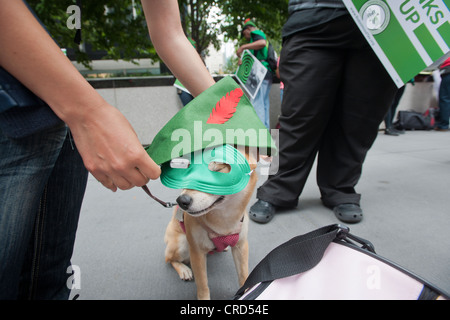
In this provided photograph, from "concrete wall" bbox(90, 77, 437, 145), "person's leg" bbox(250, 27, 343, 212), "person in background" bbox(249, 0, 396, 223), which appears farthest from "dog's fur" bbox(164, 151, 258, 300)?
"concrete wall" bbox(90, 77, 437, 145)

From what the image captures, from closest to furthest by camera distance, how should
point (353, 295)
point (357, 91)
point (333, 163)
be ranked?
point (353, 295) < point (357, 91) < point (333, 163)

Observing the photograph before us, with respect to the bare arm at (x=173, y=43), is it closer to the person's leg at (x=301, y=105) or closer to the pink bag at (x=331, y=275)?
the pink bag at (x=331, y=275)

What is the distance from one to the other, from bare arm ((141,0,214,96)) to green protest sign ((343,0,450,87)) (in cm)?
87

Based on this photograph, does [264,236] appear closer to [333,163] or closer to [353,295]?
[333,163]

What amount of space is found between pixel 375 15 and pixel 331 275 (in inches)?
45.9

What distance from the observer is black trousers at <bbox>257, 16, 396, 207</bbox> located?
1.45 m

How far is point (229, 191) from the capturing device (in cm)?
63

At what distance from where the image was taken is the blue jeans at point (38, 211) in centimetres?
55

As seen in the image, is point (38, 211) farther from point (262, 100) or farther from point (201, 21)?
point (201, 21)

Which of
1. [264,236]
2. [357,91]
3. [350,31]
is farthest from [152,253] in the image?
[350,31]

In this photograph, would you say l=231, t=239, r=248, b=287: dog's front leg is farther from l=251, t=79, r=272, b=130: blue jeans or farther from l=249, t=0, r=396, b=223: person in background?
l=251, t=79, r=272, b=130: blue jeans

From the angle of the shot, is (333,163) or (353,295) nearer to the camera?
(353,295)

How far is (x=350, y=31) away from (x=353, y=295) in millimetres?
1340

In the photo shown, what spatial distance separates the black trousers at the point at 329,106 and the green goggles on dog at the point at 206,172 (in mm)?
1089
